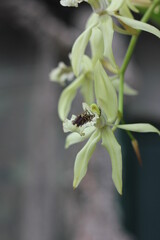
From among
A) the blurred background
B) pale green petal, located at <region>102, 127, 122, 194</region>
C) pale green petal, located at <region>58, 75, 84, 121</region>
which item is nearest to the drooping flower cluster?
pale green petal, located at <region>102, 127, 122, 194</region>

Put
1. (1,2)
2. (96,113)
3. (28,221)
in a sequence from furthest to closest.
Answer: (28,221), (1,2), (96,113)

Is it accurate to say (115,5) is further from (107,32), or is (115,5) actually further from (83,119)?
(83,119)

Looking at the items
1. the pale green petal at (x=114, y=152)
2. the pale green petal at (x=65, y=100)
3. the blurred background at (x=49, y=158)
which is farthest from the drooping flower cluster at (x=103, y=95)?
the blurred background at (x=49, y=158)

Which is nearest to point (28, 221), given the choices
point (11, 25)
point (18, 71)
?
point (18, 71)

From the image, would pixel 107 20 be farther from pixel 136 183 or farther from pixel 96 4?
pixel 136 183

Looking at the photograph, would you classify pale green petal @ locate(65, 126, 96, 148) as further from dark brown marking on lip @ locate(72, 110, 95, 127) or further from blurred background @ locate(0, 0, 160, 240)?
blurred background @ locate(0, 0, 160, 240)

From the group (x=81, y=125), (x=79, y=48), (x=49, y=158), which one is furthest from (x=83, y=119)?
(x=49, y=158)
